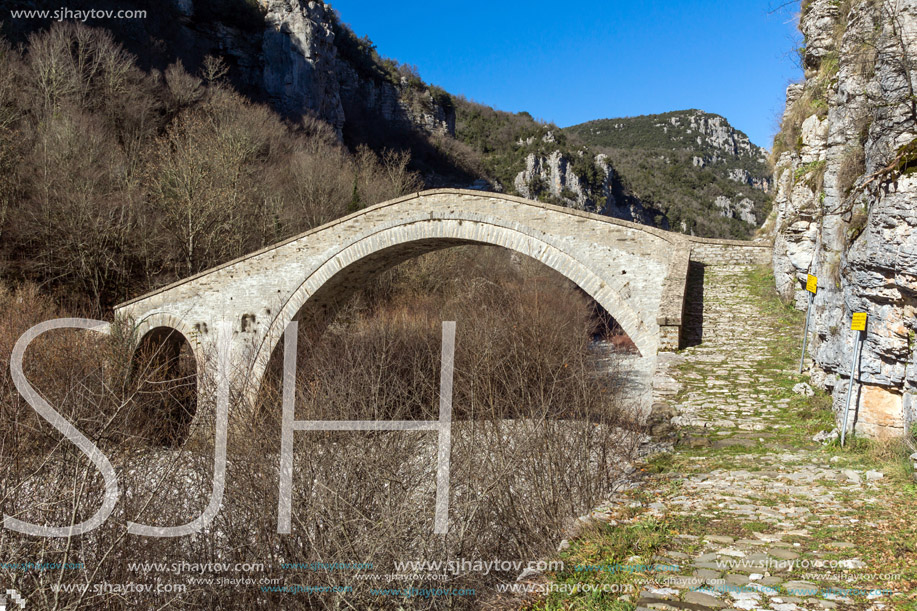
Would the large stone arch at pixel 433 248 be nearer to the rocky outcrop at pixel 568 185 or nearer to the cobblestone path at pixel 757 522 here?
the cobblestone path at pixel 757 522

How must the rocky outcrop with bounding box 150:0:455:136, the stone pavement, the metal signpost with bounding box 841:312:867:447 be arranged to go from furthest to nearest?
the rocky outcrop with bounding box 150:0:455:136
the metal signpost with bounding box 841:312:867:447
the stone pavement

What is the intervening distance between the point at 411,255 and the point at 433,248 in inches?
25.3

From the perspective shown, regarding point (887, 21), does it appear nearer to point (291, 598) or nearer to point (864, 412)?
point (864, 412)

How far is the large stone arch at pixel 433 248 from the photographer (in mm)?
9859

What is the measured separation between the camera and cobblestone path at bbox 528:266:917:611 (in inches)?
115

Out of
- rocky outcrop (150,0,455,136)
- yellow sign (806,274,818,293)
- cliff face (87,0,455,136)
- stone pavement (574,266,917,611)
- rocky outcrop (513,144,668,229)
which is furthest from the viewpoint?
rocky outcrop (513,144,668,229)

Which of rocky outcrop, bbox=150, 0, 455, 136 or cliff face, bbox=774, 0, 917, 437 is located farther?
rocky outcrop, bbox=150, 0, 455, 136

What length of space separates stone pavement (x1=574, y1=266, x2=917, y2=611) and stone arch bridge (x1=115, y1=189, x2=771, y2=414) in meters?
1.95

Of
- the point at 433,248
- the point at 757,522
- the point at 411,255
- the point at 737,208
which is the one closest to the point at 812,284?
the point at 757,522

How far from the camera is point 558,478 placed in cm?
621

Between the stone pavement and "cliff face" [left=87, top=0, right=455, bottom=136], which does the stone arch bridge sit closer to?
the stone pavement

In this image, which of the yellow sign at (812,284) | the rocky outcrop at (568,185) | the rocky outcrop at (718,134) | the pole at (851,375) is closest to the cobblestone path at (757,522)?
the pole at (851,375)

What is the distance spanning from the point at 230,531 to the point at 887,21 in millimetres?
7171

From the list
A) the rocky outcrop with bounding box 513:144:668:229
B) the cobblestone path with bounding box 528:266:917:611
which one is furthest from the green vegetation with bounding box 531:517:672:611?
the rocky outcrop with bounding box 513:144:668:229
